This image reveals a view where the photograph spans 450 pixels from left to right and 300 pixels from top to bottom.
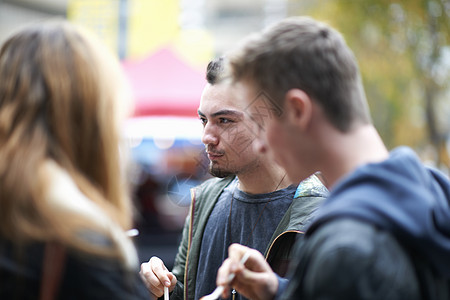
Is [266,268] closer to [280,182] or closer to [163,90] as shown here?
[280,182]

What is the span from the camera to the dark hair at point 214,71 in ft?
7.45

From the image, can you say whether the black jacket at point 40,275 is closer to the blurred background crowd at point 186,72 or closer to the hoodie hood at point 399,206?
the hoodie hood at point 399,206

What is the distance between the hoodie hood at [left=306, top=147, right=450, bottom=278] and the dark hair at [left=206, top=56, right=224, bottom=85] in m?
1.10

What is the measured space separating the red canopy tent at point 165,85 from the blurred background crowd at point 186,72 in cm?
1

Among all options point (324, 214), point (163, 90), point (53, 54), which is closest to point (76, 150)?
point (53, 54)

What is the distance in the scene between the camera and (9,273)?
120 cm

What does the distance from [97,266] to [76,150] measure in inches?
11.9

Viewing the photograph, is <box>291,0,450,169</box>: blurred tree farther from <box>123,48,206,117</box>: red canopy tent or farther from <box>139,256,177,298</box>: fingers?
<box>139,256,177,298</box>: fingers

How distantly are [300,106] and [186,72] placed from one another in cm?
639

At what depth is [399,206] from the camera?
3.98 ft

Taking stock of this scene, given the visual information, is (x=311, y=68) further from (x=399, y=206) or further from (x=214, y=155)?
(x=214, y=155)

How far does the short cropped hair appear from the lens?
4.39 feet

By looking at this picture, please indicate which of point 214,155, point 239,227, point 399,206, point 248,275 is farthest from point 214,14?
point 399,206

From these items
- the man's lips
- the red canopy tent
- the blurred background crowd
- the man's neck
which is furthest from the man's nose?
the red canopy tent
